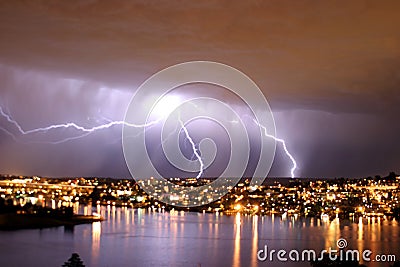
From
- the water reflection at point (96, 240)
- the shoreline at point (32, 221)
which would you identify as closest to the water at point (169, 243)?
the water reflection at point (96, 240)

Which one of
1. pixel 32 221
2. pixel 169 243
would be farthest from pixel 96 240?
pixel 32 221

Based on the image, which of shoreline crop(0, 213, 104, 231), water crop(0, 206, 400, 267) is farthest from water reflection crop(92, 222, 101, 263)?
shoreline crop(0, 213, 104, 231)

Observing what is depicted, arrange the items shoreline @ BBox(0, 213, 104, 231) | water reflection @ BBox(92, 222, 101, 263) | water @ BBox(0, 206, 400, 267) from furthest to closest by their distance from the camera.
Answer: shoreline @ BBox(0, 213, 104, 231), water reflection @ BBox(92, 222, 101, 263), water @ BBox(0, 206, 400, 267)

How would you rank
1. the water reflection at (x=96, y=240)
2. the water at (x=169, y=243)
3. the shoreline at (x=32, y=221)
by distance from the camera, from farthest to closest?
the shoreline at (x=32, y=221) → the water reflection at (x=96, y=240) → the water at (x=169, y=243)

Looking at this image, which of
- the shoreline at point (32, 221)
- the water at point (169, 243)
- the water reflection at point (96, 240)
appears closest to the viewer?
the water at point (169, 243)

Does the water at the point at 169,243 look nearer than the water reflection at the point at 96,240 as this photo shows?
Yes

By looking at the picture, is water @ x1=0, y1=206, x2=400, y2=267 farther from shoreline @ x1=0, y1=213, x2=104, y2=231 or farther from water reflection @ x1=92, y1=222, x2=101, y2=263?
shoreline @ x1=0, y1=213, x2=104, y2=231

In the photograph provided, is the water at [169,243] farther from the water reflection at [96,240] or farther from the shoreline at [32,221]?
the shoreline at [32,221]

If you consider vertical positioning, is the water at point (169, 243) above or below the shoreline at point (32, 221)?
below

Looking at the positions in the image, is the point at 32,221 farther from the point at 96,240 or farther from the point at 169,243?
the point at 169,243
